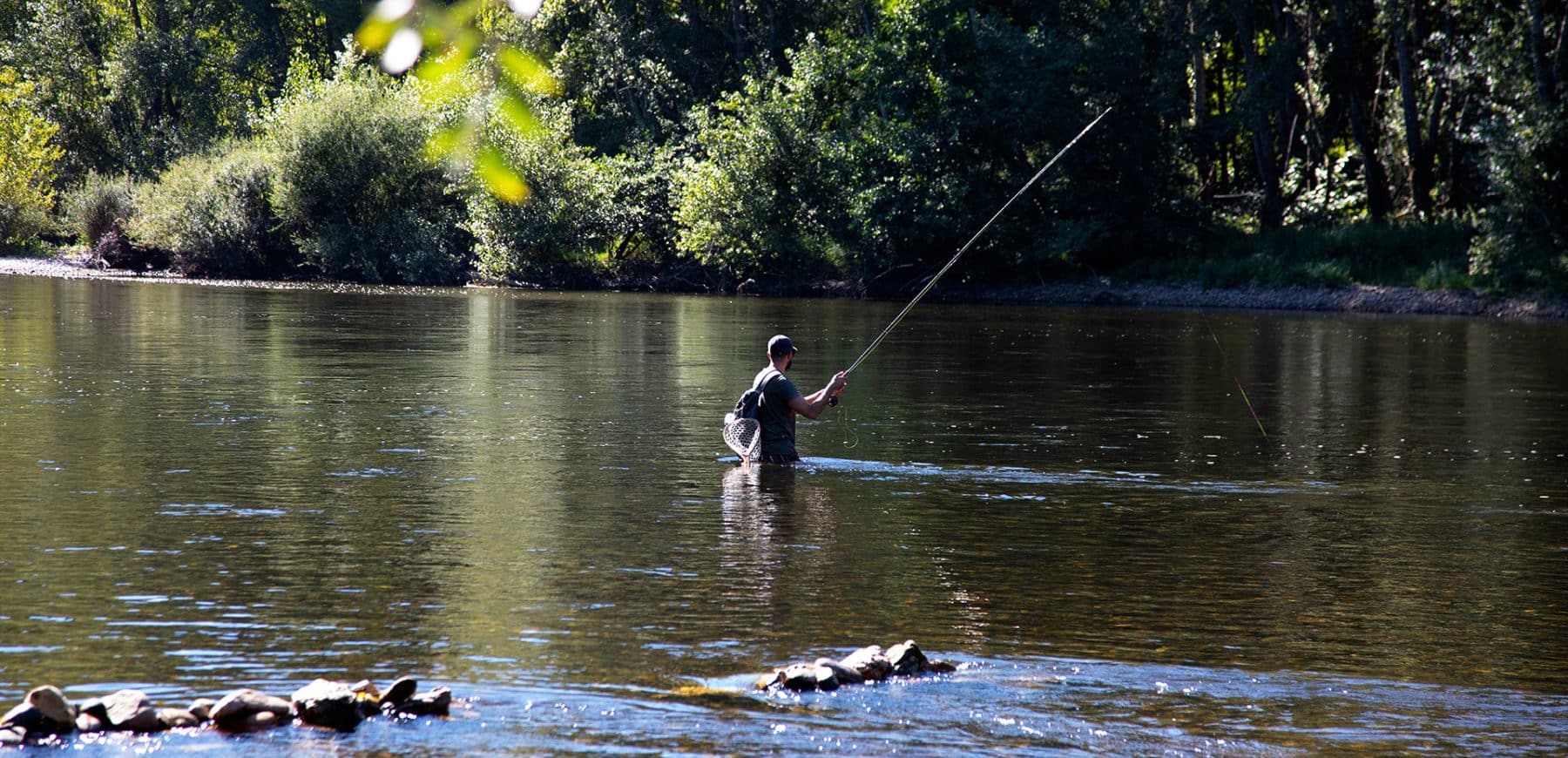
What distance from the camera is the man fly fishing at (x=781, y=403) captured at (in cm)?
1344

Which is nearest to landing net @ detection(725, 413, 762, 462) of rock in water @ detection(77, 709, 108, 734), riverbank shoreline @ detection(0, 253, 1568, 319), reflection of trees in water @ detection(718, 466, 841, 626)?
reflection of trees in water @ detection(718, 466, 841, 626)

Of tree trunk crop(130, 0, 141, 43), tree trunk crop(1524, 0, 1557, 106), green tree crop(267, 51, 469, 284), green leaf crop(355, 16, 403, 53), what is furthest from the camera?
tree trunk crop(130, 0, 141, 43)

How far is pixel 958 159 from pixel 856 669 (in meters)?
42.5

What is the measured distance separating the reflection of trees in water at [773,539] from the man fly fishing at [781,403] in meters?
0.23

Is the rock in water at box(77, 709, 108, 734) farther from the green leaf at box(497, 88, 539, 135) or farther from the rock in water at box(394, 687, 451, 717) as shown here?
the green leaf at box(497, 88, 539, 135)

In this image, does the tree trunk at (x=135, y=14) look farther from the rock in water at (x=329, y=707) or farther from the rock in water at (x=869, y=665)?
the rock in water at (x=869, y=665)

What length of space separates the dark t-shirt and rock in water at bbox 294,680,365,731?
302 inches

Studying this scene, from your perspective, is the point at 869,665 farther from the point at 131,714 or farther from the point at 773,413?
the point at 773,413

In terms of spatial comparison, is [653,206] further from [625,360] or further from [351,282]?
[625,360]

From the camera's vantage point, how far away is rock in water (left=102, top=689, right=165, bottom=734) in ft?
19.5

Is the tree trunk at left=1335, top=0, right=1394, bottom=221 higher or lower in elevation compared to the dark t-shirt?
higher

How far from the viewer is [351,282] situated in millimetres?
53656

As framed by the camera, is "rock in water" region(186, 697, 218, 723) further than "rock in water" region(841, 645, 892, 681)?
No

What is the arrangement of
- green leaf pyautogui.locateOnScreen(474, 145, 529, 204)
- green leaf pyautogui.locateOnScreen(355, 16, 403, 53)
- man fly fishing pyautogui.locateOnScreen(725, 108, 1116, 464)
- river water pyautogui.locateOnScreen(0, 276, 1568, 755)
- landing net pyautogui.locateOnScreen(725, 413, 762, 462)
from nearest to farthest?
green leaf pyautogui.locateOnScreen(355, 16, 403, 53), green leaf pyautogui.locateOnScreen(474, 145, 529, 204), river water pyautogui.locateOnScreen(0, 276, 1568, 755), man fly fishing pyautogui.locateOnScreen(725, 108, 1116, 464), landing net pyautogui.locateOnScreen(725, 413, 762, 462)
